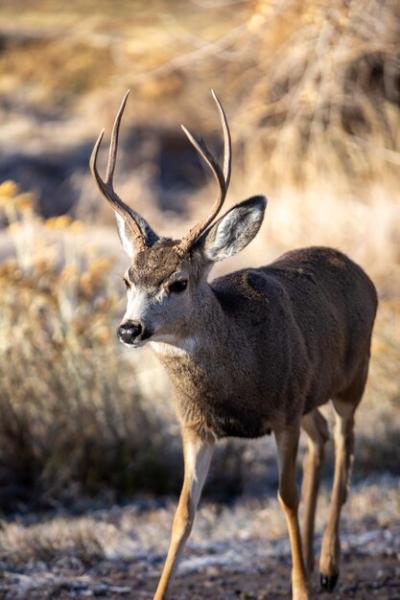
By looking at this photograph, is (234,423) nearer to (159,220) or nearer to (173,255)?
(173,255)

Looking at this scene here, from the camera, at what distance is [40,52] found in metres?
31.9

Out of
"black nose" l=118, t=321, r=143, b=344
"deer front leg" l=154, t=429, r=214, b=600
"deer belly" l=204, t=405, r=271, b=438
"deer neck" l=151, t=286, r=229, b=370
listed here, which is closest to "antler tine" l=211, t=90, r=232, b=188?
"deer neck" l=151, t=286, r=229, b=370

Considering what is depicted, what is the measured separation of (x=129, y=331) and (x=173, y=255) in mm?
596

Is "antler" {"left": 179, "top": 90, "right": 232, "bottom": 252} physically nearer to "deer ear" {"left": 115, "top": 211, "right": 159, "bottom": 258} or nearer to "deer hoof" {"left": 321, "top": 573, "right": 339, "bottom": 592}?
"deer ear" {"left": 115, "top": 211, "right": 159, "bottom": 258}

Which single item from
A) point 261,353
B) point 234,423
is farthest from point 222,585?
point 261,353

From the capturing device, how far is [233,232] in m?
6.25

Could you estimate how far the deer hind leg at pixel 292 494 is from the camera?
651 cm

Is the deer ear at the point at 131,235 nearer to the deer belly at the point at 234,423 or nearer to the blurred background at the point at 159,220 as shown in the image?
the deer belly at the point at 234,423

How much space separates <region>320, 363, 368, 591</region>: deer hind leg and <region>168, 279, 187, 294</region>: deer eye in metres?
1.93

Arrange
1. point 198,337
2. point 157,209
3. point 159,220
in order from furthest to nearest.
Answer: point 157,209, point 159,220, point 198,337

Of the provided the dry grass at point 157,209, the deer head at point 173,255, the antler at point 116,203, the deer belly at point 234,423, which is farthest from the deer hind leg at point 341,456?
the dry grass at point 157,209

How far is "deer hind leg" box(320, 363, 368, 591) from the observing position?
7.36 meters

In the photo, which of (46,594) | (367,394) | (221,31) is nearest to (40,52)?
(221,31)

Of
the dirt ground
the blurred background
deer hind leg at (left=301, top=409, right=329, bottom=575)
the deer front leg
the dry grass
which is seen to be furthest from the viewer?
the dry grass
